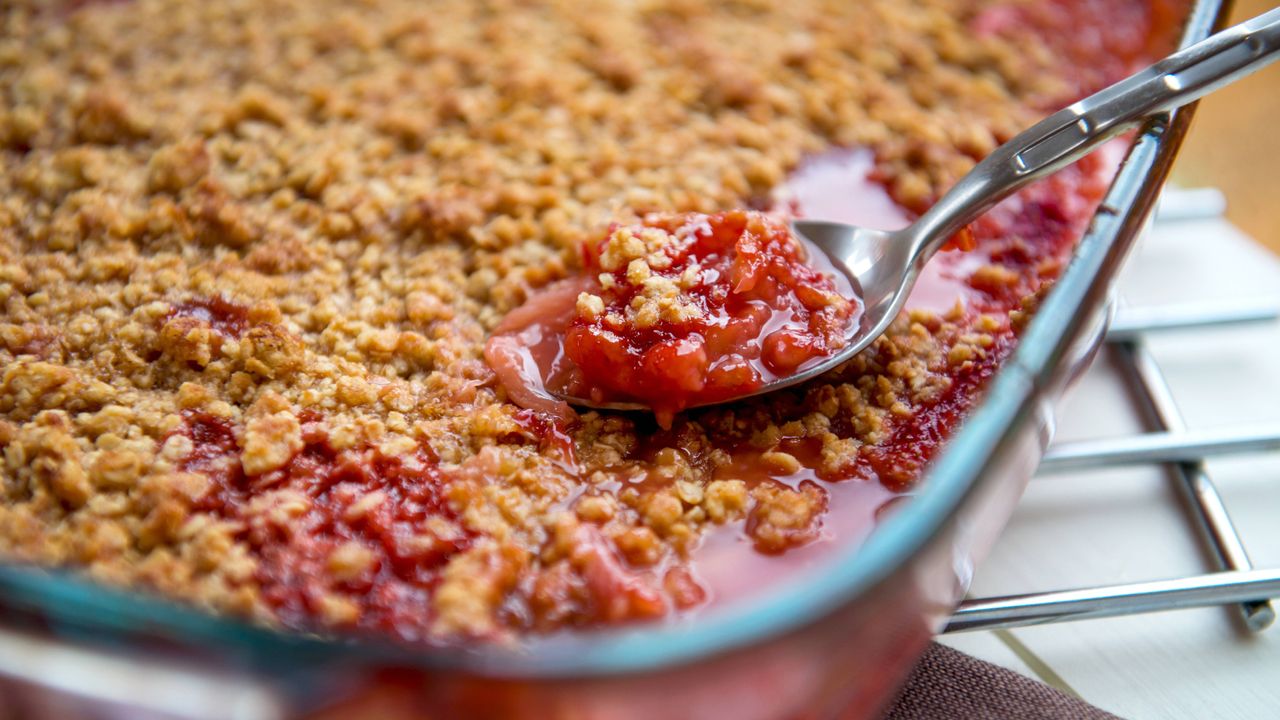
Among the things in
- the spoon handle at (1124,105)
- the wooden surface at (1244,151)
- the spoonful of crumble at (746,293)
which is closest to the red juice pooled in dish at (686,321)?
the spoonful of crumble at (746,293)

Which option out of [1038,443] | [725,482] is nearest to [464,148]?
[725,482]

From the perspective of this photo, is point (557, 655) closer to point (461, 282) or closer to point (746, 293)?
point (746, 293)

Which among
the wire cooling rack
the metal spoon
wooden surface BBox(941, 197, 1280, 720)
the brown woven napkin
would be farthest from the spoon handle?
the brown woven napkin

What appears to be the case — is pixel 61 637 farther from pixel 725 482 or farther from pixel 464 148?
pixel 464 148

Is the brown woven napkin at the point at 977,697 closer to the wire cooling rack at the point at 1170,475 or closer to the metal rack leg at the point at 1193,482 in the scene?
the wire cooling rack at the point at 1170,475

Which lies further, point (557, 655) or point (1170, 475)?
point (1170, 475)

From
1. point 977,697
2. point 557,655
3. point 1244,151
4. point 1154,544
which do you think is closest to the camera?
point 557,655

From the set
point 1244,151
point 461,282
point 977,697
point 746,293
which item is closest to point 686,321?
point 746,293
